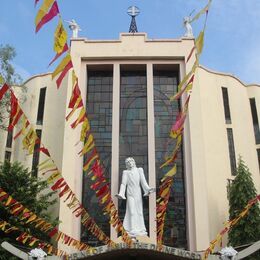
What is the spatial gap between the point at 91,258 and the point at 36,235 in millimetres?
3666

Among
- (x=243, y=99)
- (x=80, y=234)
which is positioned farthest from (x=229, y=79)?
(x=80, y=234)

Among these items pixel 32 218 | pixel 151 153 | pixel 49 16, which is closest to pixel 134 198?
pixel 151 153

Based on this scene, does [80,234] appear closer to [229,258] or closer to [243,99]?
Answer: [229,258]

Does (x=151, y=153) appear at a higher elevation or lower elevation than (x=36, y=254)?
higher

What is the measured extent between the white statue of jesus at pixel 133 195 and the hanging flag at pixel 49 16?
7621mm

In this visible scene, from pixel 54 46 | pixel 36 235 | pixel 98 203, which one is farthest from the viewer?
pixel 98 203

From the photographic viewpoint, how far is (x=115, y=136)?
1602cm

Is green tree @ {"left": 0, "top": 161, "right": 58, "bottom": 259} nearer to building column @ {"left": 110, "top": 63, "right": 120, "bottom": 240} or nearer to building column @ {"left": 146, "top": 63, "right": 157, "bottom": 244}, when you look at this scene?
building column @ {"left": 110, "top": 63, "right": 120, "bottom": 240}

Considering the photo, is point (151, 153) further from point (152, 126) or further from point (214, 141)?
point (214, 141)

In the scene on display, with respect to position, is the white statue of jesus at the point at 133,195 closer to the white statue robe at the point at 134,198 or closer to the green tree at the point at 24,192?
the white statue robe at the point at 134,198

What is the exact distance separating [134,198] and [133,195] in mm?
100

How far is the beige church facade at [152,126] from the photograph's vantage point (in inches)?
599

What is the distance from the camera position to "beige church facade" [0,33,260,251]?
15203 mm

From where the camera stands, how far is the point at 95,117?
1694 cm
